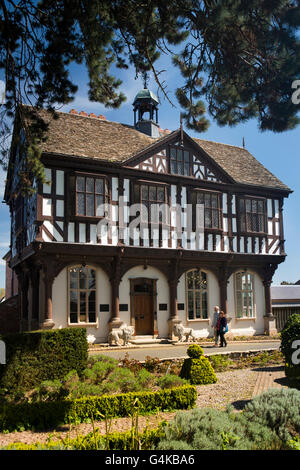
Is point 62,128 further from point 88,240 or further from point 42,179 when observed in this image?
point 42,179

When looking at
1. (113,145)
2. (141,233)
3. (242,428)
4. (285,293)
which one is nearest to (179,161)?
(113,145)

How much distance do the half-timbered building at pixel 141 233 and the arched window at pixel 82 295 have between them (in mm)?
42

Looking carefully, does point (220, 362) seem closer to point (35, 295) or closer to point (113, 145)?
point (35, 295)

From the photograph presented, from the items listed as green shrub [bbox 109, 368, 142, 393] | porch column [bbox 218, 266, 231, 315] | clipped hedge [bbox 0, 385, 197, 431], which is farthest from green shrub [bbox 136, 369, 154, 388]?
porch column [bbox 218, 266, 231, 315]

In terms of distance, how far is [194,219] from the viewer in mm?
20984

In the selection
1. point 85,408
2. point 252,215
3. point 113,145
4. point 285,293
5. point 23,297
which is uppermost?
point 113,145

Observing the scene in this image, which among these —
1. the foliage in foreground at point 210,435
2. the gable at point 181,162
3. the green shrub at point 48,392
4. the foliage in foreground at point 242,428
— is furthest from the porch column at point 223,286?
the foliage in foreground at point 210,435

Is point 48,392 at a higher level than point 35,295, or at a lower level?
lower

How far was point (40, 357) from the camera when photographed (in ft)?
32.5

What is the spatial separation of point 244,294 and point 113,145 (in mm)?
9951

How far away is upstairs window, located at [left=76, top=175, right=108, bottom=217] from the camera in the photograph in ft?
59.3

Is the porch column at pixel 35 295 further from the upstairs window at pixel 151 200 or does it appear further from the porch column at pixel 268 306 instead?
the porch column at pixel 268 306
